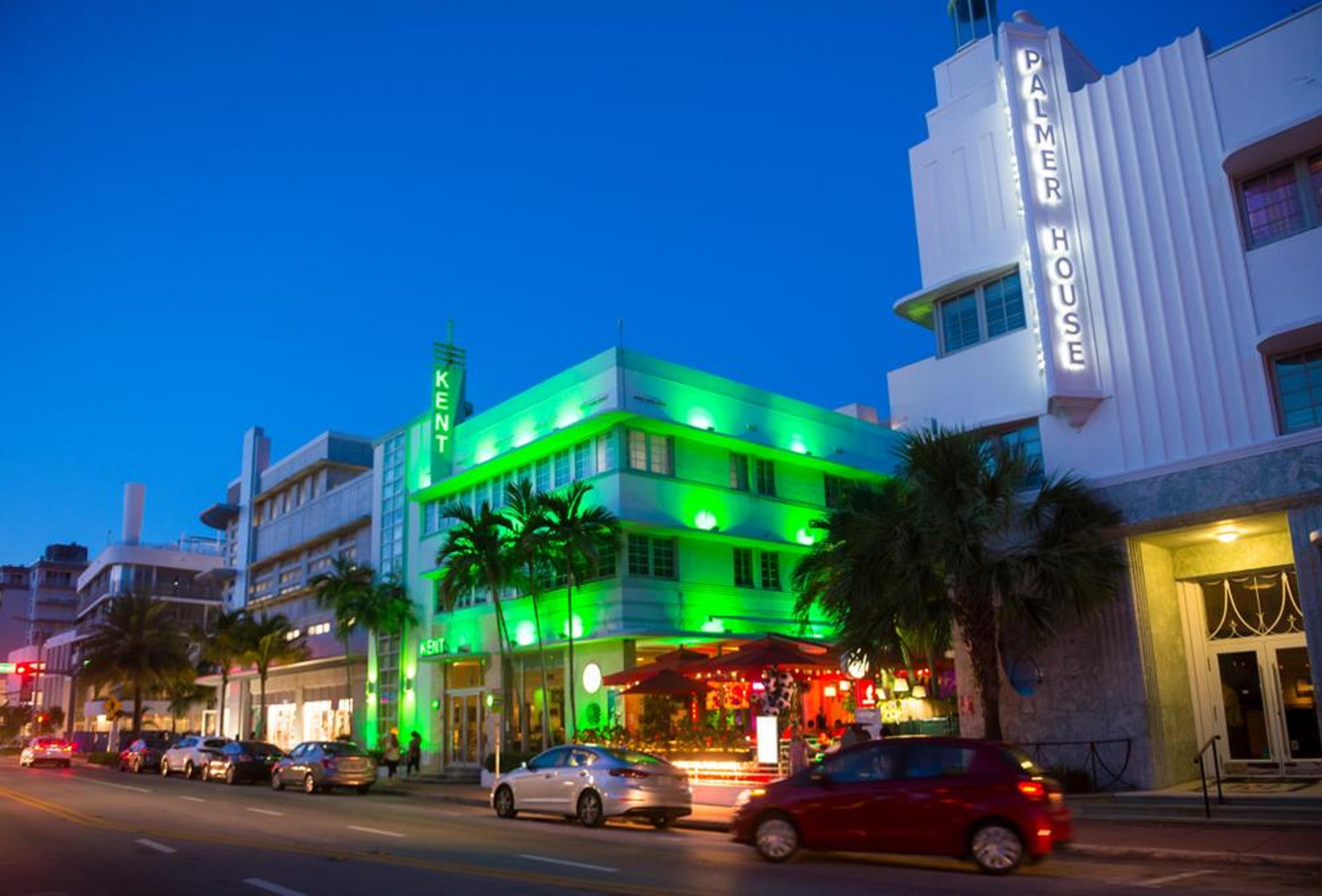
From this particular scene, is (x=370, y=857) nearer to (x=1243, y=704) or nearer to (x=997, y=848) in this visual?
(x=997, y=848)

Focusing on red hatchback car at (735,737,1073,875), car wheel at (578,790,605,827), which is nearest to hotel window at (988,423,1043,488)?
red hatchback car at (735,737,1073,875)

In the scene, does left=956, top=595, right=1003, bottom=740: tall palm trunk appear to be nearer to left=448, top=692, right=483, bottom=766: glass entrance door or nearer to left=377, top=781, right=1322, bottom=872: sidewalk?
left=377, top=781, right=1322, bottom=872: sidewalk

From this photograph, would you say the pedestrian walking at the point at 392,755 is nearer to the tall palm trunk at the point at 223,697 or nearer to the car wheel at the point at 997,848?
the tall palm trunk at the point at 223,697

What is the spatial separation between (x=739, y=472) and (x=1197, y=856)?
2610cm

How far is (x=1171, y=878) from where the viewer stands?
12.2m

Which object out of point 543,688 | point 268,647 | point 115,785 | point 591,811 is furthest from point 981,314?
point 268,647

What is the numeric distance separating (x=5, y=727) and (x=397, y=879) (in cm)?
12327

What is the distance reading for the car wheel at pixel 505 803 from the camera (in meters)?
21.7

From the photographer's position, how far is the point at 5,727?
113 m

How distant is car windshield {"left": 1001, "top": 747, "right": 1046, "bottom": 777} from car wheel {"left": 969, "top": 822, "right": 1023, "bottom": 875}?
701mm

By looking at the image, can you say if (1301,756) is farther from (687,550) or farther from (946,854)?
(687,550)

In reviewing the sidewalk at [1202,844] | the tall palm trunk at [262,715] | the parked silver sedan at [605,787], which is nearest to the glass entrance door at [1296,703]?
the sidewalk at [1202,844]

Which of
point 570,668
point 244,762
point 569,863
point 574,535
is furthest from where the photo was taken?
point 244,762

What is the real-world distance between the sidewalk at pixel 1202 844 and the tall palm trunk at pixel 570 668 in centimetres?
1343
